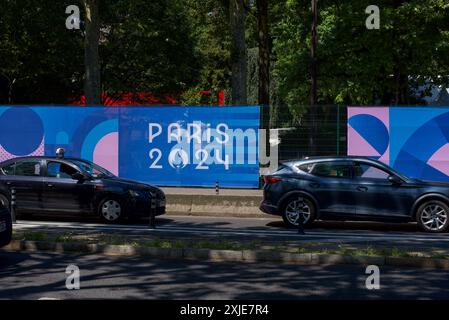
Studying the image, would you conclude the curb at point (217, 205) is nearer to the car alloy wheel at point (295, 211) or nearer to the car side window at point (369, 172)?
the car alloy wheel at point (295, 211)

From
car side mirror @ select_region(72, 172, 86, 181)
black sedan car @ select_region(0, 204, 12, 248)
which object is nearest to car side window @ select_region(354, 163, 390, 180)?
car side mirror @ select_region(72, 172, 86, 181)

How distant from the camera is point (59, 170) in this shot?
1420cm

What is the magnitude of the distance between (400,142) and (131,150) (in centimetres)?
762

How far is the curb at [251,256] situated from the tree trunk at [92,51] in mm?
12440

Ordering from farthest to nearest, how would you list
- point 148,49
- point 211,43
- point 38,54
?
point 211,43, point 148,49, point 38,54

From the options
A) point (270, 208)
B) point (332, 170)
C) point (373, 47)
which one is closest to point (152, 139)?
point (270, 208)

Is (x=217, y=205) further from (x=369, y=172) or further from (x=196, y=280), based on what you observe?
(x=196, y=280)

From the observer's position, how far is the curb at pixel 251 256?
936 centimetres

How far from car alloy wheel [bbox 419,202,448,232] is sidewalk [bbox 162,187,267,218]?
4.27 metres

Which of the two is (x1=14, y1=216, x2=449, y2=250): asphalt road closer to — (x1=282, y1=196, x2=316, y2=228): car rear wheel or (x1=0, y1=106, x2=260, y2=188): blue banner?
(x1=282, y1=196, x2=316, y2=228): car rear wheel

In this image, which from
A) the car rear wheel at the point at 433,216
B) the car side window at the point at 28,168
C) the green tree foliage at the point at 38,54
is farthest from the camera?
Result: the green tree foliage at the point at 38,54

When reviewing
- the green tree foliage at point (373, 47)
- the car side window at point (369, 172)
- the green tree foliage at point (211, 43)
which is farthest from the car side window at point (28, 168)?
the green tree foliage at point (373, 47)

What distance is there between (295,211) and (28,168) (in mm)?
5910

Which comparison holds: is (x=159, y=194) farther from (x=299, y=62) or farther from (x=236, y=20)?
(x=299, y=62)
